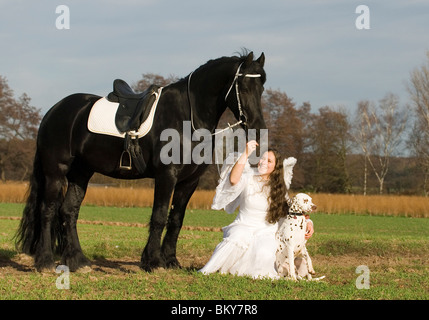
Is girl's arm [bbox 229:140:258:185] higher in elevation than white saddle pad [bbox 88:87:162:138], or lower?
lower

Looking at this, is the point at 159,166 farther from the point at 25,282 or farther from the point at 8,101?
the point at 8,101

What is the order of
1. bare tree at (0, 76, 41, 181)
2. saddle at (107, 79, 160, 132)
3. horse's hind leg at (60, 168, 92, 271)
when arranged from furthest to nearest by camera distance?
bare tree at (0, 76, 41, 181) → horse's hind leg at (60, 168, 92, 271) → saddle at (107, 79, 160, 132)

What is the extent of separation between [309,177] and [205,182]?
13.9 m

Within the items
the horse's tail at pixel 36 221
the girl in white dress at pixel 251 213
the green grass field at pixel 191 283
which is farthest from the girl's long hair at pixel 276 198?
the horse's tail at pixel 36 221

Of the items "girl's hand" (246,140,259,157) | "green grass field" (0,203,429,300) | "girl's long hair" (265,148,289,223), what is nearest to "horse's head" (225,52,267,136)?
"girl's hand" (246,140,259,157)

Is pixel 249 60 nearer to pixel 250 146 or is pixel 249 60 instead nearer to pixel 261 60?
pixel 261 60

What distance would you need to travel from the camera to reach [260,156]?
7184 mm

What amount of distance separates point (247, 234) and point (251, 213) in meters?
0.31

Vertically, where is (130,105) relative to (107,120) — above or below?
above

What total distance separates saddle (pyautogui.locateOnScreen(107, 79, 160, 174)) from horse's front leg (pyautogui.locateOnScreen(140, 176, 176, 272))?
17.1 inches

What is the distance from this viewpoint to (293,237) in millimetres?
7141

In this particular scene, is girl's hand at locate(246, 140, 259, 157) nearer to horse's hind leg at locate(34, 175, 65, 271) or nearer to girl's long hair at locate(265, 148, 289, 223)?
girl's long hair at locate(265, 148, 289, 223)

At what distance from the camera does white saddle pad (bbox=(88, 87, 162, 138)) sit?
735cm

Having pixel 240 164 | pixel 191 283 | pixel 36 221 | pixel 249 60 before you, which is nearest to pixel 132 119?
pixel 240 164
